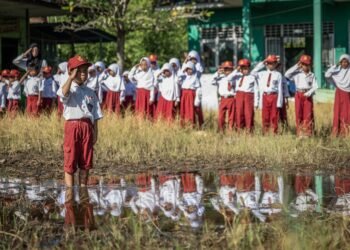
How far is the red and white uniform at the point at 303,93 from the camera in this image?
14.1 meters

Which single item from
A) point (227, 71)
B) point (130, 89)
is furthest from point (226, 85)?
point (130, 89)

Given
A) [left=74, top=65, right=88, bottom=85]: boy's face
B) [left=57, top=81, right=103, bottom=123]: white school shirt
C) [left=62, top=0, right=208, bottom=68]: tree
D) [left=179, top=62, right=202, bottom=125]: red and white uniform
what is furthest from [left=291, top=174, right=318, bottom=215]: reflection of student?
[left=62, top=0, right=208, bottom=68]: tree

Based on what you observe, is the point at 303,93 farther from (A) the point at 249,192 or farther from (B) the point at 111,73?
(B) the point at 111,73

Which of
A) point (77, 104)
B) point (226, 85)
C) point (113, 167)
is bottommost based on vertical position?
point (113, 167)

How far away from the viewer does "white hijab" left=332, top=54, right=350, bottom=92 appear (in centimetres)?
1403

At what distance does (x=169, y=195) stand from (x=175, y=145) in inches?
157

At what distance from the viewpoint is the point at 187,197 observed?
793cm

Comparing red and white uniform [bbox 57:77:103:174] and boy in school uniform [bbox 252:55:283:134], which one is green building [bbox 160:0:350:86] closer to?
boy in school uniform [bbox 252:55:283:134]

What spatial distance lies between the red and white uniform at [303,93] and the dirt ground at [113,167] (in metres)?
3.64

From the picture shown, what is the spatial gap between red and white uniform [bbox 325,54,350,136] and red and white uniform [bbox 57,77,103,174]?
23.7 feet

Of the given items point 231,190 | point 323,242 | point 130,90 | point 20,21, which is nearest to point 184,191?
point 231,190

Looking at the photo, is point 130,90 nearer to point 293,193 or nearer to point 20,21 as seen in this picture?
point 20,21

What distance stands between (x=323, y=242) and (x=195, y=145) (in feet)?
22.4

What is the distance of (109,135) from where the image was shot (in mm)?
12789
